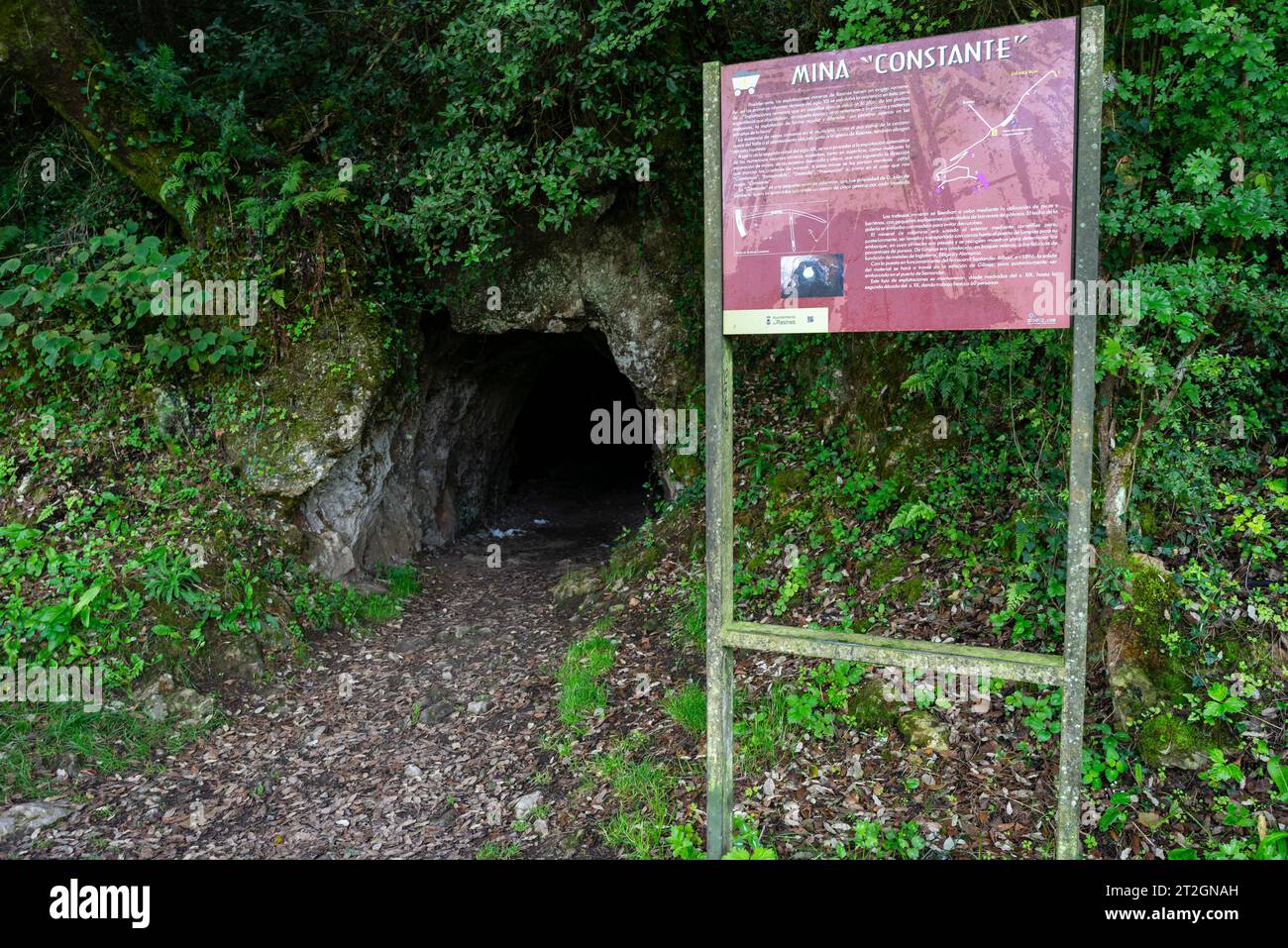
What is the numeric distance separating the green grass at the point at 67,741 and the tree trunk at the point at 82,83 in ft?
15.2

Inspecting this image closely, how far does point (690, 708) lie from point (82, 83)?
25.8 ft

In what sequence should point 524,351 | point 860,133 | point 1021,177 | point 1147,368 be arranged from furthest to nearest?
point 524,351
point 1147,368
point 860,133
point 1021,177

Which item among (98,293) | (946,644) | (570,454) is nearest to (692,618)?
(946,644)

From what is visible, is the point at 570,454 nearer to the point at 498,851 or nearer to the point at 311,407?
the point at 311,407

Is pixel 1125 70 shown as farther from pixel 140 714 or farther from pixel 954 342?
pixel 140 714

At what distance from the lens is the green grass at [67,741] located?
534 centimetres

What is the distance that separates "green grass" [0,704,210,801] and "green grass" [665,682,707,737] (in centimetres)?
343

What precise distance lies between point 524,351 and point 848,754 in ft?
27.3

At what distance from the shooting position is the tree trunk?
7.39m

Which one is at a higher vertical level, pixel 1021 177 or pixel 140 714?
pixel 1021 177

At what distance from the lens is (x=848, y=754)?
186 inches

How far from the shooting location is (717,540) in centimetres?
396

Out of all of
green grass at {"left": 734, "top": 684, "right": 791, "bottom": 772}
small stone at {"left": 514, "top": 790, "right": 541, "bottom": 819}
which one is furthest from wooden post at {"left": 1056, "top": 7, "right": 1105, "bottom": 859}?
small stone at {"left": 514, "top": 790, "right": 541, "bottom": 819}
